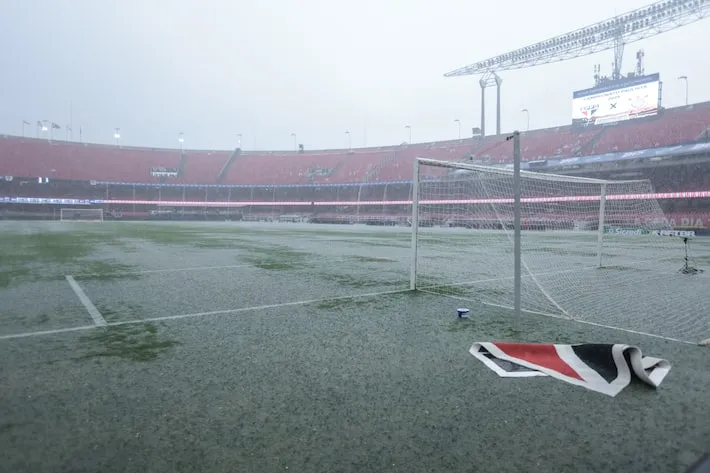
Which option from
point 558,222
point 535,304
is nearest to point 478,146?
point 558,222

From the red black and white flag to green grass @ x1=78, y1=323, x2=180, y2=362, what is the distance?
8.11ft

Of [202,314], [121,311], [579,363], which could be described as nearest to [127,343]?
[202,314]

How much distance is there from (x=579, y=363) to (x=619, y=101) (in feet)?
158

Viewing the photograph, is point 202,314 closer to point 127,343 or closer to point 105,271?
point 127,343

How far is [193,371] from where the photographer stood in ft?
9.53

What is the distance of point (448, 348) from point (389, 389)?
997 millimetres

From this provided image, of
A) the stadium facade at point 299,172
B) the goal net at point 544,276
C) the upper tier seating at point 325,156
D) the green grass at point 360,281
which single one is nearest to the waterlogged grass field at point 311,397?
the goal net at point 544,276

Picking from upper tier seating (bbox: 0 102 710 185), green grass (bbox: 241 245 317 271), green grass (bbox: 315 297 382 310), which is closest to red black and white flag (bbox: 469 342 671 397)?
green grass (bbox: 315 297 382 310)

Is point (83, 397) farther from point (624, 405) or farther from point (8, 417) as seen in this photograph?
point (624, 405)

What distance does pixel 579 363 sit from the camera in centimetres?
305

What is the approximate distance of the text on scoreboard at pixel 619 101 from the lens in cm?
4034

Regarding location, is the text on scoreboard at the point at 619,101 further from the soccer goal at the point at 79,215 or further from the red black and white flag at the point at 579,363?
the soccer goal at the point at 79,215

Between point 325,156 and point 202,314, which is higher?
point 325,156

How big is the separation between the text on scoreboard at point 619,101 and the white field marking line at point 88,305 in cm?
4789
